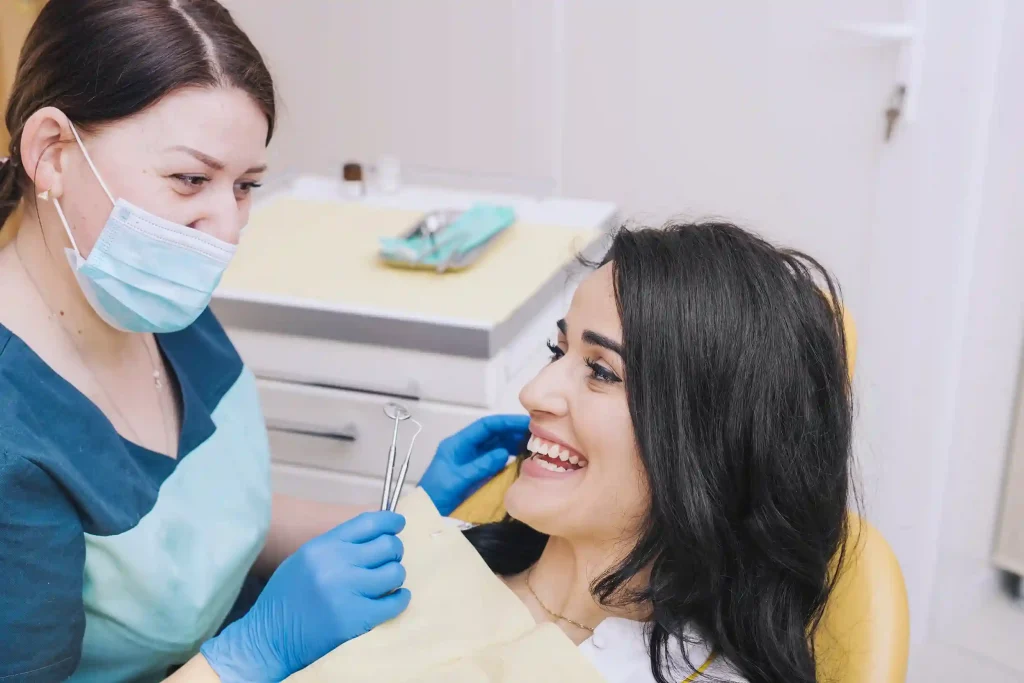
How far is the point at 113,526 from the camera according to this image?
1.09 meters

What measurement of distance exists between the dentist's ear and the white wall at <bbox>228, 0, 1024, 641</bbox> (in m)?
1.07

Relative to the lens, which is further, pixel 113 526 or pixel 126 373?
pixel 126 373

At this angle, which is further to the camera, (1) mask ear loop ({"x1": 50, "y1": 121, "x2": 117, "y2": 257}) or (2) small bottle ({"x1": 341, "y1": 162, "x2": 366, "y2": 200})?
(2) small bottle ({"x1": 341, "y1": 162, "x2": 366, "y2": 200})

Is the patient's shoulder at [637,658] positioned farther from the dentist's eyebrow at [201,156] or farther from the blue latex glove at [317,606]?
the dentist's eyebrow at [201,156]

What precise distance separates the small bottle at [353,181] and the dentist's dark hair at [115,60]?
2.81ft

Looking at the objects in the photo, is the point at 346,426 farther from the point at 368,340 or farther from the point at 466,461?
the point at 466,461

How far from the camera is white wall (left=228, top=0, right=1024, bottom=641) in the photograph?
1.86 metres

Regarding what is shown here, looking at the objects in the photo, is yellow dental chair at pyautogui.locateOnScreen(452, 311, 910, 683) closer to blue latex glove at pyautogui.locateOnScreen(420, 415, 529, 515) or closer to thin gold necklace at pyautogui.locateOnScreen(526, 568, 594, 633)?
thin gold necklace at pyautogui.locateOnScreen(526, 568, 594, 633)

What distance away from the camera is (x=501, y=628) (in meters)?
1.09

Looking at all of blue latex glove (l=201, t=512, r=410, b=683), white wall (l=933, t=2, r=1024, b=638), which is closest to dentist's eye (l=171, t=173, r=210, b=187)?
blue latex glove (l=201, t=512, r=410, b=683)

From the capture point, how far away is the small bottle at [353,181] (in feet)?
6.57

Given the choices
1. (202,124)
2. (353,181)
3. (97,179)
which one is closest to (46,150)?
(97,179)

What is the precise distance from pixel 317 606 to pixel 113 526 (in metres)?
0.24

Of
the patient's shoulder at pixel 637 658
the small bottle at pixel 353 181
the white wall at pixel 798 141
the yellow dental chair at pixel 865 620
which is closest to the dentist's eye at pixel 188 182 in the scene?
the patient's shoulder at pixel 637 658
